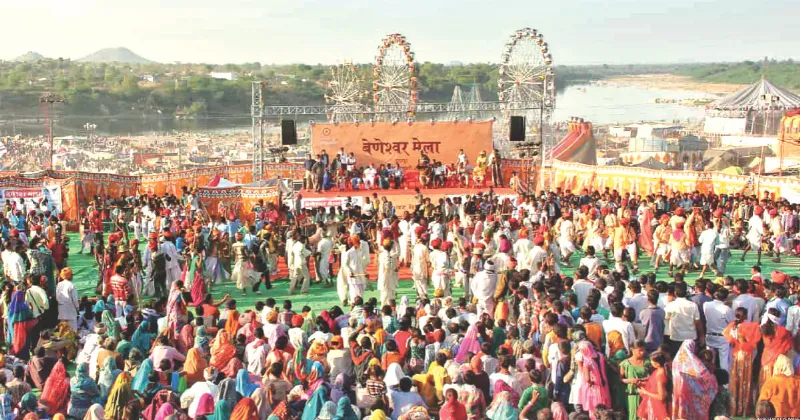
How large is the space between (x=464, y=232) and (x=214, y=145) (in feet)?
210

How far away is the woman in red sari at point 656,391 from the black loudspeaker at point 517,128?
687 inches

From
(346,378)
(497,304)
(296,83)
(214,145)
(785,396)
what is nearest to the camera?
(785,396)

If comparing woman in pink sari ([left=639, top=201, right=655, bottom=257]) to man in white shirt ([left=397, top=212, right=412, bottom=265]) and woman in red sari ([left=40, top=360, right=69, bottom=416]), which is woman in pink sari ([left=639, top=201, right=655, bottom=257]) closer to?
man in white shirt ([left=397, top=212, right=412, bottom=265])

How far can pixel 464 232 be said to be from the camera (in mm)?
13695

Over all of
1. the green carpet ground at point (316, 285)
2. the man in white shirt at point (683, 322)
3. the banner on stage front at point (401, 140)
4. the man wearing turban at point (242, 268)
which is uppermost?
the banner on stage front at point (401, 140)

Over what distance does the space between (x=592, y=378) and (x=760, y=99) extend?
57.5 metres

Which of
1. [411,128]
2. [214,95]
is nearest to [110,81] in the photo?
[214,95]

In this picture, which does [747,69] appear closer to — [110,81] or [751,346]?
[110,81]

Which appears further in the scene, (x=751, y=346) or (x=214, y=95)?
(x=214, y=95)

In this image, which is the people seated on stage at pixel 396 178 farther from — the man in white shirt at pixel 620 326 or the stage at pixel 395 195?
the man in white shirt at pixel 620 326

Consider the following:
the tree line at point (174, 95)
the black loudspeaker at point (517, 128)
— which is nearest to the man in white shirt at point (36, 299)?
the black loudspeaker at point (517, 128)

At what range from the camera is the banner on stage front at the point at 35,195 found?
19.3m

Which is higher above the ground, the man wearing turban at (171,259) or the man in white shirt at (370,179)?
the man in white shirt at (370,179)

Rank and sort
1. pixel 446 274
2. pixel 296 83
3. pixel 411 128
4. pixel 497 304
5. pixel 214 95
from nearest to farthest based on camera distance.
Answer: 1. pixel 497 304
2. pixel 446 274
3. pixel 411 128
4. pixel 214 95
5. pixel 296 83
